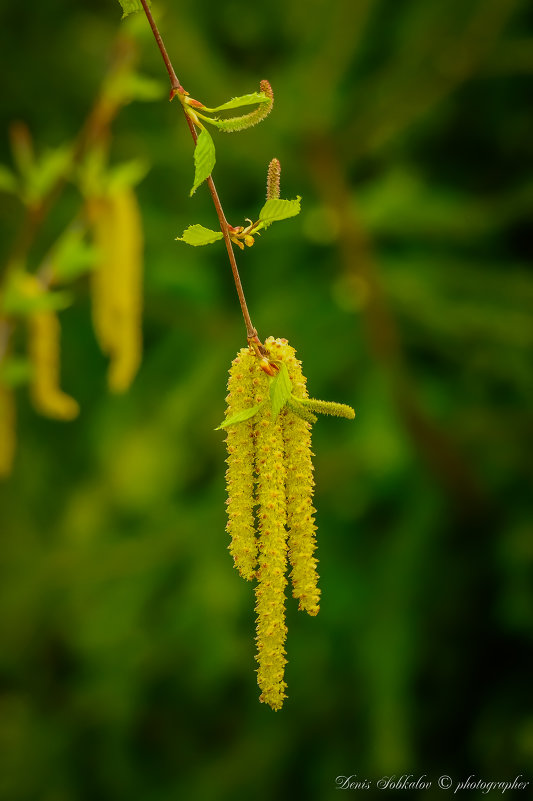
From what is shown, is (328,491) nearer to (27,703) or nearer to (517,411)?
(517,411)

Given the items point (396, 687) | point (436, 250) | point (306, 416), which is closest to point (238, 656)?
point (396, 687)

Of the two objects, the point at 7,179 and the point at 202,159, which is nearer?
the point at 202,159

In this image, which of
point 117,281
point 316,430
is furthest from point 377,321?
point 117,281

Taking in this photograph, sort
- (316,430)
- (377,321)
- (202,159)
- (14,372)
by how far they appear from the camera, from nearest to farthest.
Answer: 1. (202,159)
2. (14,372)
3. (377,321)
4. (316,430)

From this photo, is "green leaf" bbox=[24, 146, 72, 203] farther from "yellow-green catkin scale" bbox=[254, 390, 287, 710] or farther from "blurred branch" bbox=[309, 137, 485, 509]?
"yellow-green catkin scale" bbox=[254, 390, 287, 710]

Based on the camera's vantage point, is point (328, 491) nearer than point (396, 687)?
No

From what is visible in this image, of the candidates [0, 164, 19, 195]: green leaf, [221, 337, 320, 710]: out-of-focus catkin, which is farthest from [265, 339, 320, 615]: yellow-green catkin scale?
[0, 164, 19, 195]: green leaf

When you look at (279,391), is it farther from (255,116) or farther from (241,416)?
(255,116)
